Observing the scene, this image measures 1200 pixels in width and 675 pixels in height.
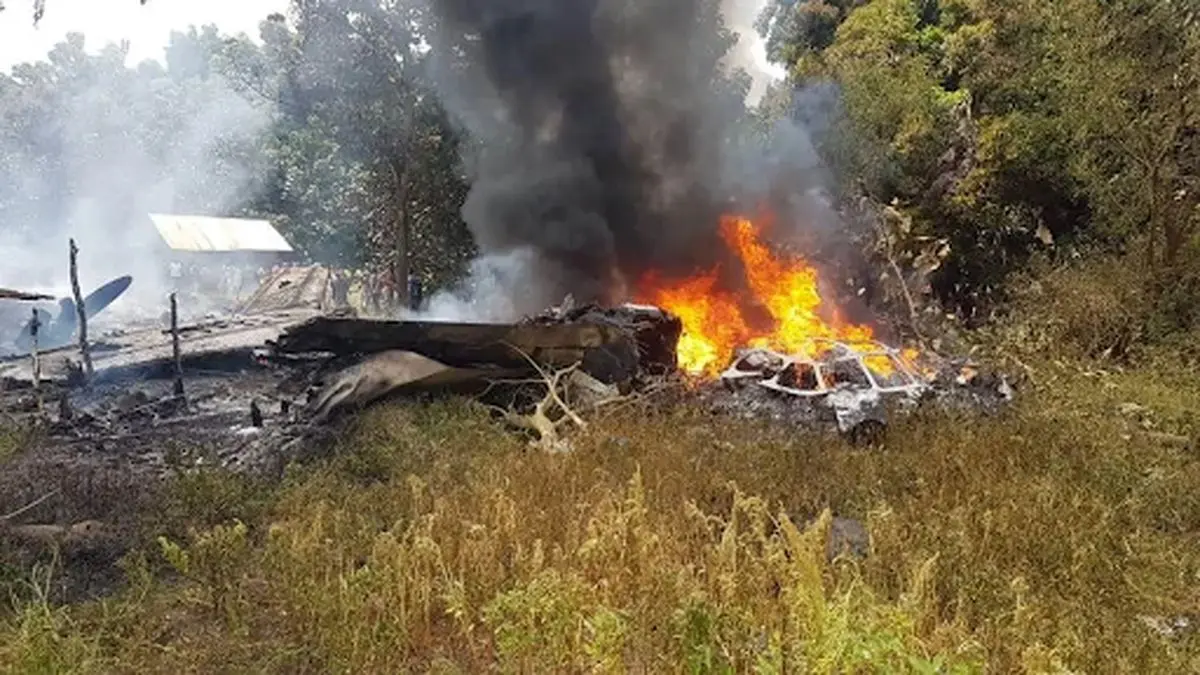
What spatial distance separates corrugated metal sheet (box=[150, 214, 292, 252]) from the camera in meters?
20.0

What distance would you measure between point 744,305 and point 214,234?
554 inches

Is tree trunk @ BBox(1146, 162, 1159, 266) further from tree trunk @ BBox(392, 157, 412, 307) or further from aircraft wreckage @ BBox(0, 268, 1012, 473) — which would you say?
tree trunk @ BBox(392, 157, 412, 307)

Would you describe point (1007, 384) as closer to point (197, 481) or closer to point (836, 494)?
point (836, 494)

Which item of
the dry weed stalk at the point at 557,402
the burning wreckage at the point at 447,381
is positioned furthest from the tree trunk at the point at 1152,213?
the dry weed stalk at the point at 557,402

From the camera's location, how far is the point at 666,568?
441 centimetres

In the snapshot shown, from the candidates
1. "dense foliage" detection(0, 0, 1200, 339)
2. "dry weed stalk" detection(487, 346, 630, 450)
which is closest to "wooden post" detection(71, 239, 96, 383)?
"dry weed stalk" detection(487, 346, 630, 450)

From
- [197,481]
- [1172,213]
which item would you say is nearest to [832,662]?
[197,481]

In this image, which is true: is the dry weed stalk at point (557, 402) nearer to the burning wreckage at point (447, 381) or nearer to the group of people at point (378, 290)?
the burning wreckage at point (447, 381)

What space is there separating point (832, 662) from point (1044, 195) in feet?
54.6

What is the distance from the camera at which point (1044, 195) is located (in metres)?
17.1

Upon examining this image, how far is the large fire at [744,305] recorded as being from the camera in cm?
1369

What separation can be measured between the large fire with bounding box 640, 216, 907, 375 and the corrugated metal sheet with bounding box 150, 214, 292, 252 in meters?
11.5

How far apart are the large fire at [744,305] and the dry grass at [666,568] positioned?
5.96m

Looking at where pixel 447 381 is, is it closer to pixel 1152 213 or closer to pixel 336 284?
pixel 1152 213
